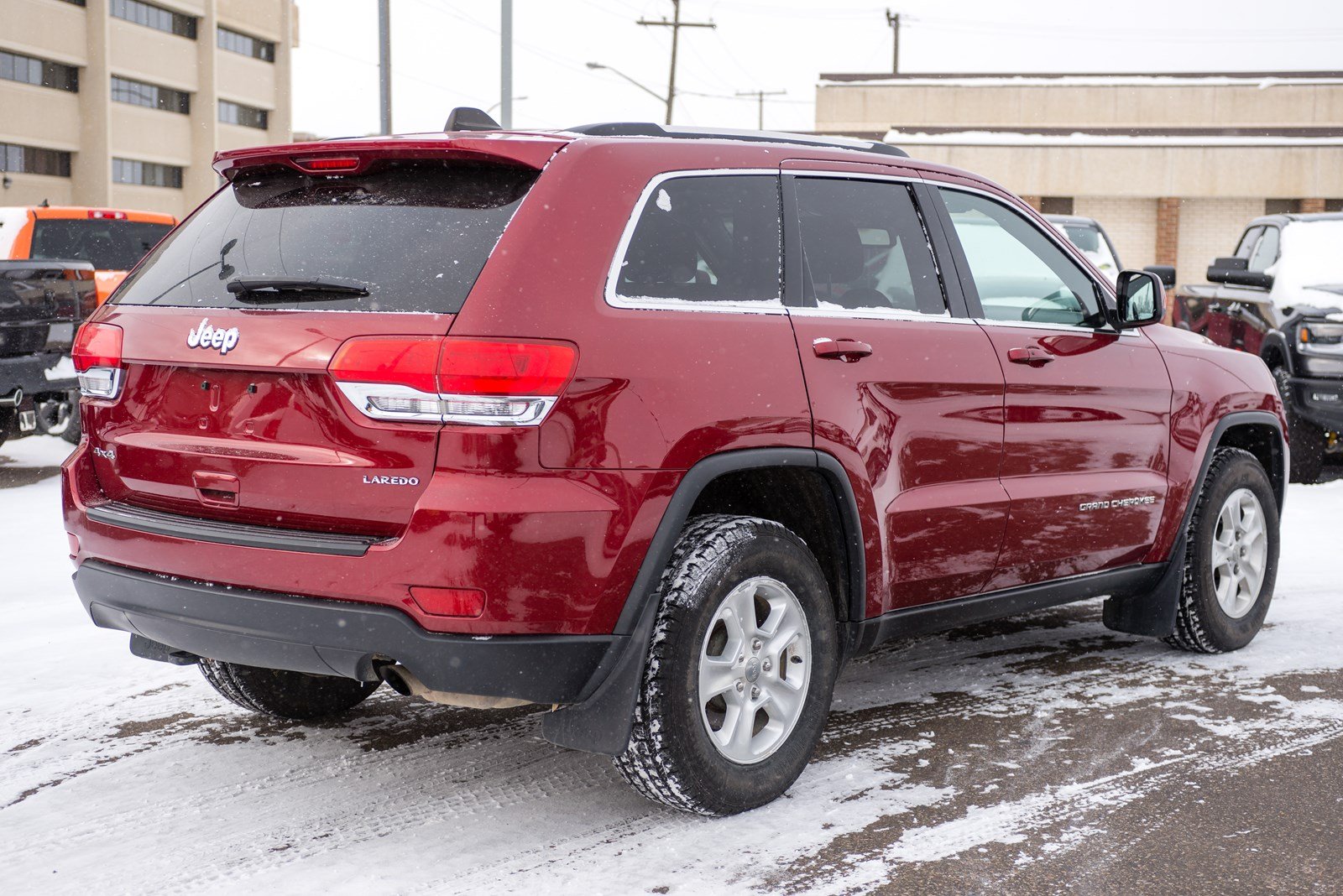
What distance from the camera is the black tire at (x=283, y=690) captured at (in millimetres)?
4492

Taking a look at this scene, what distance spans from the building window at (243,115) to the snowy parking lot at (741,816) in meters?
57.6

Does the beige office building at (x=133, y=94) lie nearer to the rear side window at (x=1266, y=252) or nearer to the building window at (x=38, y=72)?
the building window at (x=38, y=72)

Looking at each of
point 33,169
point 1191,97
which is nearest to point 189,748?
point 1191,97

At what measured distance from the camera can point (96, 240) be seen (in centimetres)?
1359

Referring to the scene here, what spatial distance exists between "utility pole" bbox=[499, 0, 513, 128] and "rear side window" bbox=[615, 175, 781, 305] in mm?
14415

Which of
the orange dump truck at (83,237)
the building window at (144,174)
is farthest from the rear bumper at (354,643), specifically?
the building window at (144,174)

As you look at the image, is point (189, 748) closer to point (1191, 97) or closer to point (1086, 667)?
point (1086, 667)

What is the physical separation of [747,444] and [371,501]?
98 cm

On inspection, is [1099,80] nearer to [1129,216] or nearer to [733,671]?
[1129,216]

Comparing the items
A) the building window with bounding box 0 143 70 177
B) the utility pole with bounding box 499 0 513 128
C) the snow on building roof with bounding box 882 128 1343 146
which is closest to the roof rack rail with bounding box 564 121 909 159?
the utility pole with bounding box 499 0 513 128

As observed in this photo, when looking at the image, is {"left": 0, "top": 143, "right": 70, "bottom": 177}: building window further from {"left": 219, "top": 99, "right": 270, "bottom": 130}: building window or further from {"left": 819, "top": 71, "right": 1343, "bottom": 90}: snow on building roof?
{"left": 819, "top": 71, "right": 1343, "bottom": 90}: snow on building roof

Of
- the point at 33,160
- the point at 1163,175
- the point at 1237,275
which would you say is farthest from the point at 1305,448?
the point at 33,160

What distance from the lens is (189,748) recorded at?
447cm

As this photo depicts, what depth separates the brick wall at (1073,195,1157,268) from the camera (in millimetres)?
35719
